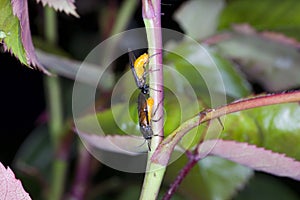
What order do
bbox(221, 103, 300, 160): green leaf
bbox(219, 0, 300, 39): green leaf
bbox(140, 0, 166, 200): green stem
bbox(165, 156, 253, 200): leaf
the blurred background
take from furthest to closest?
1. the blurred background
2. bbox(219, 0, 300, 39): green leaf
3. bbox(165, 156, 253, 200): leaf
4. bbox(221, 103, 300, 160): green leaf
5. bbox(140, 0, 166, 200): green stem

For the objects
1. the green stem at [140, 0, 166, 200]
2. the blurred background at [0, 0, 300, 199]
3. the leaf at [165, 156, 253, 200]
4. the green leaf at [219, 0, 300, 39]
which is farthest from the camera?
the blurred background at [0, 0, 300, 199]

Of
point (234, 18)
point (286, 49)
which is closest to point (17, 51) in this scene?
point (234, 18)

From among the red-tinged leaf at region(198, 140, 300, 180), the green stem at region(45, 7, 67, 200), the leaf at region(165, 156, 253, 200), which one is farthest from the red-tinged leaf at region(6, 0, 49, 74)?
the green stem at region(45, 7, 67, 200)

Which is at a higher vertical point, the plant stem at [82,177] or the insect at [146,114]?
the insect at [146,114]

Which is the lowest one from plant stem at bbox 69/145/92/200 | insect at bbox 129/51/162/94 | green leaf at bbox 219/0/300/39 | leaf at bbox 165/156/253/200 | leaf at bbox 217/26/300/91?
plant stem at bbox 69/145/92/200

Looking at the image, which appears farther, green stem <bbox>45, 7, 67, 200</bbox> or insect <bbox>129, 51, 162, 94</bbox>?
green stem <bbox>45, 7, 67, 200</bbox>

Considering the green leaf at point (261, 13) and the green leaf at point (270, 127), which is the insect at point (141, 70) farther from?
the green leaf at point (261, 13)

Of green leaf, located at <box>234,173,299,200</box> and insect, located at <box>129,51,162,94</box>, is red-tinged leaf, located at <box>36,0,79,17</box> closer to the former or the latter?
insect, located at <box>129,51,162,94</box>

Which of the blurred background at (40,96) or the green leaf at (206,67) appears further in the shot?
the blurred background at (40,96)

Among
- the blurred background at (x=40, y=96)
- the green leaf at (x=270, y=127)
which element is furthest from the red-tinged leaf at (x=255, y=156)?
the blurred background at (x=40, y=96)
